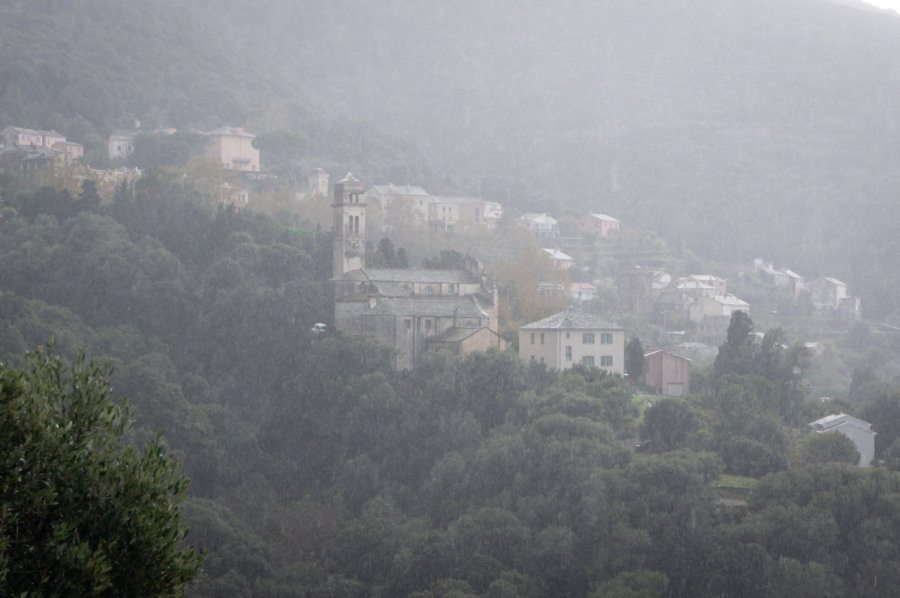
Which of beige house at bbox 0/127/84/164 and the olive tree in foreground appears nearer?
the olive tree in foreground

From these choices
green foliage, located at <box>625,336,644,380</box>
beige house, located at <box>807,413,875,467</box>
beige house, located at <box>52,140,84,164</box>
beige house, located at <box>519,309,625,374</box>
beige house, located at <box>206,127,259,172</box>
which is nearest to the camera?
beige house, located at <box>807,413,875,467</box>

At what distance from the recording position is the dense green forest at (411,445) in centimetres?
4772

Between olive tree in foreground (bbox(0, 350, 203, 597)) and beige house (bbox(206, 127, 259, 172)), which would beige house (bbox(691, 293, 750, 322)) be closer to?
beige house (bbox(206, 127, 259, 172))

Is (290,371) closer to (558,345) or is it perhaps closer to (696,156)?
(558,345)

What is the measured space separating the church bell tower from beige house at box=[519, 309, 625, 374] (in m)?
10.4

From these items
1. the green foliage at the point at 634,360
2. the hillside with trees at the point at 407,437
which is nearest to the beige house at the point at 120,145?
the hillside with trees at the point at 407,437

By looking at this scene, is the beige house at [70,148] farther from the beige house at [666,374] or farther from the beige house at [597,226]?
the beige house at [666,374]

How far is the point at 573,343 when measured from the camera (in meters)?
58.9

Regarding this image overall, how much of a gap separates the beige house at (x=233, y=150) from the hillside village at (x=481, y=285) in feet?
0.42

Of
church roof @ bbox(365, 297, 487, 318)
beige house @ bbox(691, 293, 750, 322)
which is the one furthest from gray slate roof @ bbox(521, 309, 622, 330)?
beige house @ bbox(691, 293, 750, 322)

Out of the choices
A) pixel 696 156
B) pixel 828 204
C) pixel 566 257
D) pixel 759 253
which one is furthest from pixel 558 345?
pixel 696 156

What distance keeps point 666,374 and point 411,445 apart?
14466 mm

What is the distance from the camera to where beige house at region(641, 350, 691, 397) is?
61.8 m

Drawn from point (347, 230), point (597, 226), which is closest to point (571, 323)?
point (347, 230)
